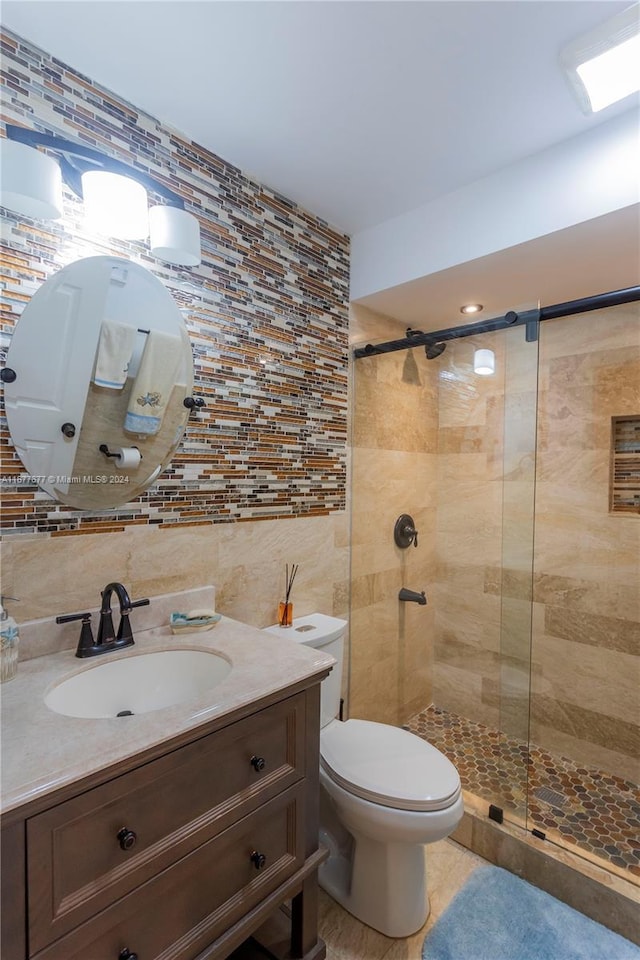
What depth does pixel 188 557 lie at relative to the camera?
162 centimetres

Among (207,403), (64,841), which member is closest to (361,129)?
(207,403)

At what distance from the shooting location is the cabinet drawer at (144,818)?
793 millimetres

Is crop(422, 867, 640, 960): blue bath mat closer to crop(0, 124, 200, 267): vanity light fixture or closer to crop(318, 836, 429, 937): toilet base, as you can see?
crop(318, 836, 429, 937): toilet base

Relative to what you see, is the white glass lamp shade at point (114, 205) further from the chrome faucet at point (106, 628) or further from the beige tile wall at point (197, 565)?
the chrome faucet at point (106, 628)

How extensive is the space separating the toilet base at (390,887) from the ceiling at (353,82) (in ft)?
6.76

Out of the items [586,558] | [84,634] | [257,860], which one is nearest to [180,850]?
[257,860]

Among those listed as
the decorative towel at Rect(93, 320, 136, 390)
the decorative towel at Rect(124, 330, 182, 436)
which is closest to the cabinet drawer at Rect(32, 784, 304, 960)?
the decorative towel at Rect(124, 330, 182, 436)

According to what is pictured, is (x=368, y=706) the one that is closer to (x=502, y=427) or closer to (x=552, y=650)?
(x=552, y=650)

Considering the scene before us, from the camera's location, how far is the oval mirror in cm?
127

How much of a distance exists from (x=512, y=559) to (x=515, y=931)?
49.0 inches

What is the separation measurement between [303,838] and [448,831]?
473 mm

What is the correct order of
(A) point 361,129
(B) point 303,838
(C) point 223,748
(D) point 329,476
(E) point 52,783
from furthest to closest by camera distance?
(D) point 329,476
(A) point 361,129
(B) point 303,838
(C) point 223,748
(E) point 52,783

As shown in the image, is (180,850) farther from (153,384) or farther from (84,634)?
(153,384)

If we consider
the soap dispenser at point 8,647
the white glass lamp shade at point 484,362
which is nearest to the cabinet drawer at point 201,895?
the soap dispenser at point 8,647
